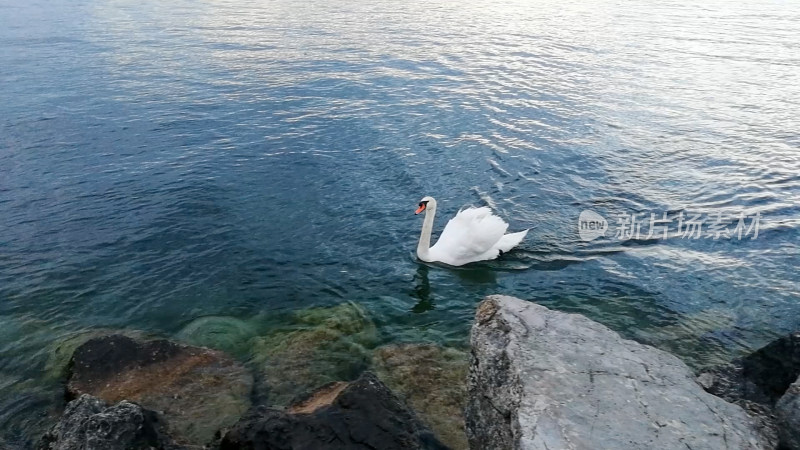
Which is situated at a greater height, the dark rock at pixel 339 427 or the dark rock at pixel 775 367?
the dark rock at pixel 775 367

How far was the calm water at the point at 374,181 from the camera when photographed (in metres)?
10.2

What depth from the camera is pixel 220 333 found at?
9523mm

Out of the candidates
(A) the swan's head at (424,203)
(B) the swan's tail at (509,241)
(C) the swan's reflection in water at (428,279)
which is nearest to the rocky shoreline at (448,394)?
(C) the swan's reflection in water at (428,279)

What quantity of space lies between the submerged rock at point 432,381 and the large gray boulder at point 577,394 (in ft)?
3.88

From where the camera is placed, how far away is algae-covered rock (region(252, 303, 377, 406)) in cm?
830

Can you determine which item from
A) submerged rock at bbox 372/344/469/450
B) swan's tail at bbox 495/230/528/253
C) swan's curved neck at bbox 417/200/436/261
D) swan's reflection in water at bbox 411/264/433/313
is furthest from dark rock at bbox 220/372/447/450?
swan's tail at bbox 495/230/528/253

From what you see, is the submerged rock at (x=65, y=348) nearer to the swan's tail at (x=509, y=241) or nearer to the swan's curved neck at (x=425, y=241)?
the swan's curved neck at (x=425, y=241)

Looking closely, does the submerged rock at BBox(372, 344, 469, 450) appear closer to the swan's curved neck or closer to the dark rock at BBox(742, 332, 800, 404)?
the swan's curved neck

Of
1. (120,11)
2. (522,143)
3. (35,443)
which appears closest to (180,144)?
(522,143)

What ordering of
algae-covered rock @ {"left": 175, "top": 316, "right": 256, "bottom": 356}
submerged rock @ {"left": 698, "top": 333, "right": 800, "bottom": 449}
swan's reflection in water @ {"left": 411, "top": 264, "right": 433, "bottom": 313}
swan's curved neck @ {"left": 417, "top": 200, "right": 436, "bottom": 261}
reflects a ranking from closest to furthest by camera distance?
submerged rock @ {"left": 698, "top": 333, "right": 800, "bottom": 449}
algae-covered rock @ {"left": 175, "top": 316, "right": 256, "bottom": 356}
swan's reflection in water @ {"left": 411, "top": 264, "right": 433, "bottom": 313}
swan's curved neck @ {"left": 417, "top": 200, "right": 436, "bottom": 261}

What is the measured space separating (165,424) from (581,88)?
771 inches

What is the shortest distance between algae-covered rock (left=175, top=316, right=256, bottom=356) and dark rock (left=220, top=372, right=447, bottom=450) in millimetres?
2857

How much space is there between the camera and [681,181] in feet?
47.3

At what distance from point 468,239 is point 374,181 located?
13.3 ft
